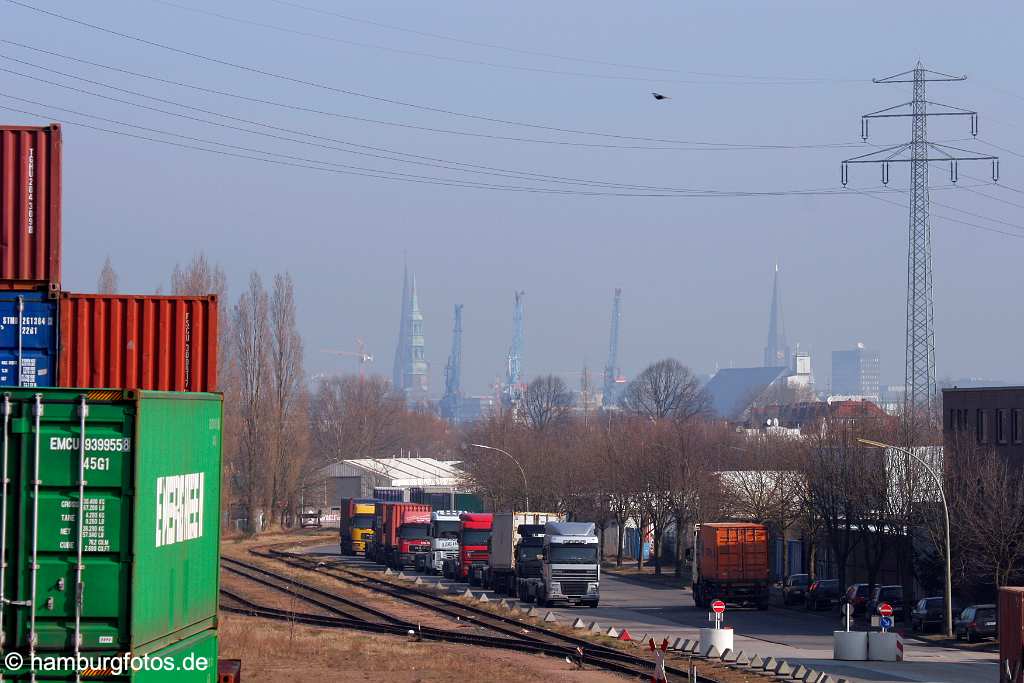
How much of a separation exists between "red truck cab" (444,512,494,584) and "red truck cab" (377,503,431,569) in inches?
330

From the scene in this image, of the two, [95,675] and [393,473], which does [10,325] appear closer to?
[95,675]

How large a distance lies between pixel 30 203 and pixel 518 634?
26973 mm

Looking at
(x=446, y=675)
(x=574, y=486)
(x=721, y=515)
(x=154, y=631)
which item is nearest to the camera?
(x=154, y=631)

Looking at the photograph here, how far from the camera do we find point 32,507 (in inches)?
493

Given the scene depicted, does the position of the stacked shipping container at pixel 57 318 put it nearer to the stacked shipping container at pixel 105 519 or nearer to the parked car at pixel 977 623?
the stacked shipping container at pixel 105 519

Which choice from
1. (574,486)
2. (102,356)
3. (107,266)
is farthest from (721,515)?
(102,356)

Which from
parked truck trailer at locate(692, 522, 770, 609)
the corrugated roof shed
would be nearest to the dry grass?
parked truck trailer at locate(692, 522, 770, 609)

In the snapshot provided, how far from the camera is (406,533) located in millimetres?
77750

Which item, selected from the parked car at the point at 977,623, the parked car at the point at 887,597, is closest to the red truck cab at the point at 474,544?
the parked car at the point at 887,597

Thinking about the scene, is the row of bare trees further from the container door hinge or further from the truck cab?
the container door hinge

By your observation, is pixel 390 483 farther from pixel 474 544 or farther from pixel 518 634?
pixel 518 634

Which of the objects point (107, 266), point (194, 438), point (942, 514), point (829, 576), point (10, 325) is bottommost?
point (829, 576)

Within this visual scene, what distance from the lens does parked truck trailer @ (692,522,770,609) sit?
56469 mm

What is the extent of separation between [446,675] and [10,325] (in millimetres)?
16653
